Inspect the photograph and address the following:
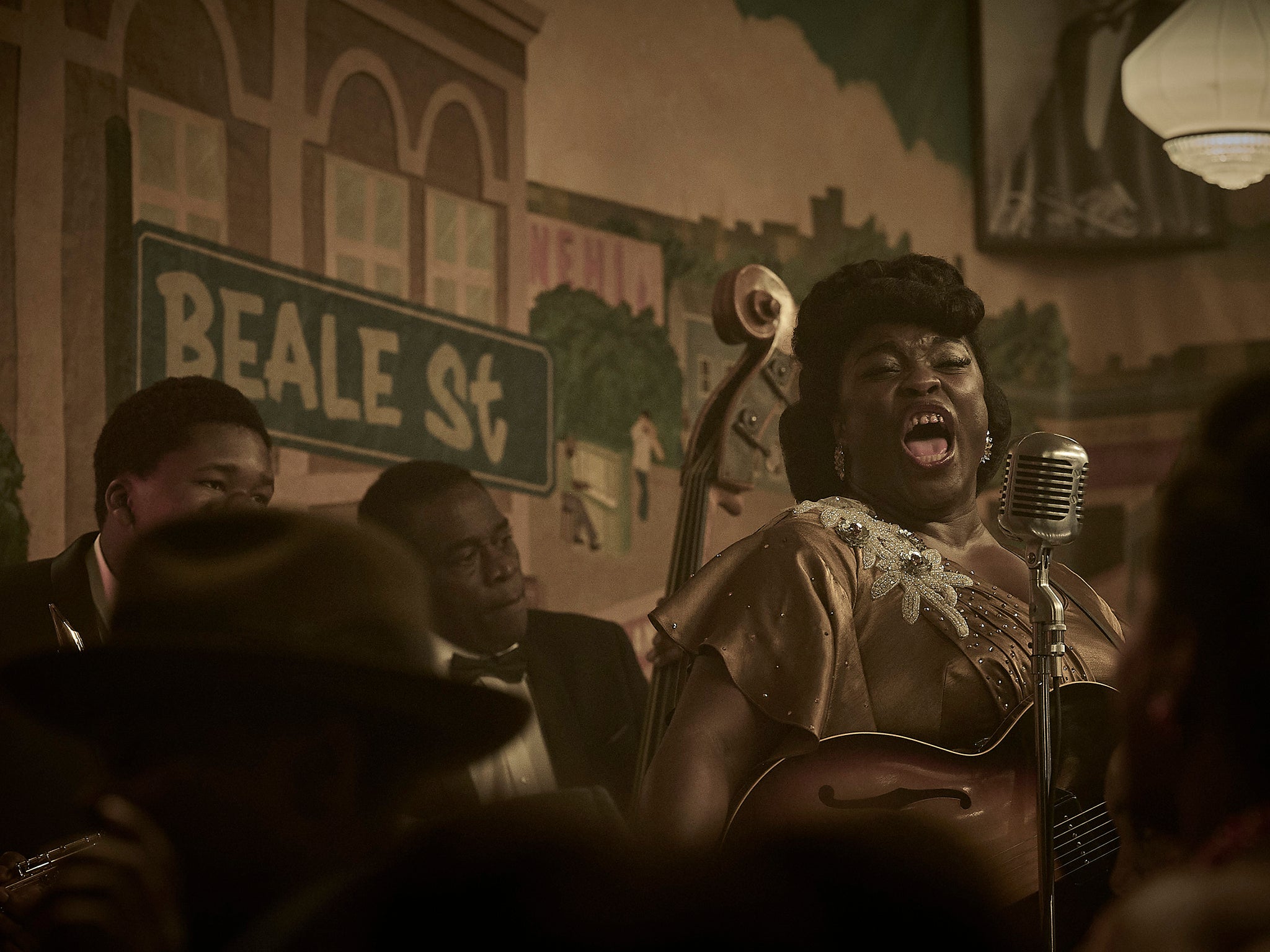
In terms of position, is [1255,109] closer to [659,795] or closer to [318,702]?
[659,795]

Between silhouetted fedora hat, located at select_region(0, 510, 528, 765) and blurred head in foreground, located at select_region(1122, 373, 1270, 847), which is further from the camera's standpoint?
silhouetted fedora hat, located at select_region(0, 510, 528, 765)

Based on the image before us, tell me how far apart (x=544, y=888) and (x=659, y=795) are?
1400 mm

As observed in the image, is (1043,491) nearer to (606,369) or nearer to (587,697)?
(587,697)

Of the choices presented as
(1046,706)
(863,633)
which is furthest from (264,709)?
(863,633)

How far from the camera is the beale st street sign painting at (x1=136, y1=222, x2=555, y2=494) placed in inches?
114

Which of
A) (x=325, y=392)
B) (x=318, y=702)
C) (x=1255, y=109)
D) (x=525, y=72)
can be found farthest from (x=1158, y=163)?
(x=318, y=702)

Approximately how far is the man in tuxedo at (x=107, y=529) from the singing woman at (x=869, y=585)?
2.81ft

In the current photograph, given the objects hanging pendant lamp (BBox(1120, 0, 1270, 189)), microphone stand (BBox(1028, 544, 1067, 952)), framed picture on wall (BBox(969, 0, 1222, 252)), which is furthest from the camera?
framed picture on wall (BBox(969, 0, 1222, 252))

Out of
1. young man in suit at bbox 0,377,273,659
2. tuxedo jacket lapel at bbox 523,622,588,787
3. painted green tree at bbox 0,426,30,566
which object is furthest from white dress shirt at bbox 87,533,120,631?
tuxedo jacket lapel at bbox 523,622,588,787

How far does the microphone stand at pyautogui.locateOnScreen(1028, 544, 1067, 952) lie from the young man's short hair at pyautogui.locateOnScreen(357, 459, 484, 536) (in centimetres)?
191

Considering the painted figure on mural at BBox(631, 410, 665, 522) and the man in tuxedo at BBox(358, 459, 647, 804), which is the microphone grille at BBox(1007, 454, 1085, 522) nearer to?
the man in tuxedo at BBox(358, 459, 647, 804)

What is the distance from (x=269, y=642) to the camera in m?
0.93

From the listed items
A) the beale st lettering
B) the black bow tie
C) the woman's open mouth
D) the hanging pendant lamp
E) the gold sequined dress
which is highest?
the hanging pendant lamp

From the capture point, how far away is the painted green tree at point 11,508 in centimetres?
251
